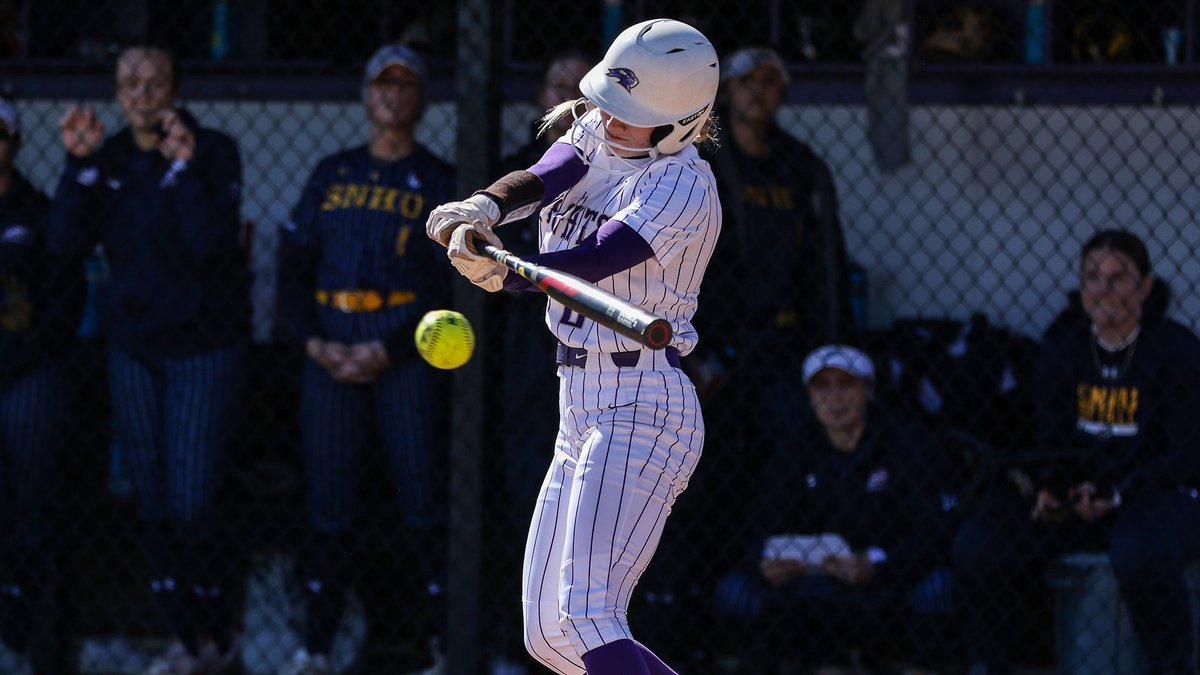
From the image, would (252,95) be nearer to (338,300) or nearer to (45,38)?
(45,38)

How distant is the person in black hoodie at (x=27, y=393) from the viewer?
5.11 meters

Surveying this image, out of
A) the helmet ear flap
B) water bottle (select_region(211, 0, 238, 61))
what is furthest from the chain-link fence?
the helmet ear flap

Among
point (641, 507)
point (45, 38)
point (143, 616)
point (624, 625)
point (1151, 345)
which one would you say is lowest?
point (143, 616)

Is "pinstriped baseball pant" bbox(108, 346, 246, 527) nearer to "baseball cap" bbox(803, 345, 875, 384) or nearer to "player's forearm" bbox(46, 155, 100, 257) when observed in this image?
"player's forearm" bbox(46, 155, 100, 257)

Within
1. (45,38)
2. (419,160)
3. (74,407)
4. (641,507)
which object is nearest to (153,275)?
(74,407)

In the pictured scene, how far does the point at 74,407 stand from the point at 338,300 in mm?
906

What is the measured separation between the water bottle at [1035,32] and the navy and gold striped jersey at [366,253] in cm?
219

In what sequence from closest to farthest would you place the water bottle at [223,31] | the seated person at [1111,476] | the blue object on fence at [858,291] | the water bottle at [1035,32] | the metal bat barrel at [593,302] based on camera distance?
the metal bat barrel at [593,302], the seated person at [1111,476], the blue object on fence at [858,291], the water bottle at [1035,32], the water bottle at [223,31]

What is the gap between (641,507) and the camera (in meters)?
3.41

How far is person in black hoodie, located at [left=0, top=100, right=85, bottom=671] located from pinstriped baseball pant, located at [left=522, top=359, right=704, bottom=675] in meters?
2.26

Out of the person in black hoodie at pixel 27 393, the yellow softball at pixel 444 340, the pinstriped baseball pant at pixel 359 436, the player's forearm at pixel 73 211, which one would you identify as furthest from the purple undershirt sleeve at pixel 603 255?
the person in black hoodie at pixel 27 393

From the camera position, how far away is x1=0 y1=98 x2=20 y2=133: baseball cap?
5.30m

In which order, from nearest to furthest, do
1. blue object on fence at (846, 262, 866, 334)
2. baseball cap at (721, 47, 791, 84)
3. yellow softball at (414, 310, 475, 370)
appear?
1. yellow softball at (414, 310, 475, 370)
2. baseball cap at (721, 47, 791, 84)
3. blue object on fence at (846, 262, 866, 334)

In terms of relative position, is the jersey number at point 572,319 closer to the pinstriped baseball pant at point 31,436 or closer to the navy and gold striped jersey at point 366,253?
the navy and gold striped jersey at point 366,253
